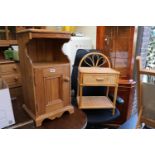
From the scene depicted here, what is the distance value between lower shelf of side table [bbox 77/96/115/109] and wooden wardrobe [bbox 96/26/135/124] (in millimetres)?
428

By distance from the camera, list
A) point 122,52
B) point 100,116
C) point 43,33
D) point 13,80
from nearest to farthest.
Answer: point 43,33, point 100,116, point 13,80, point 122,52

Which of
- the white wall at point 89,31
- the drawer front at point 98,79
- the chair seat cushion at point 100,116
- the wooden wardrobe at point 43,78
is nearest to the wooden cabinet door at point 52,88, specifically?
the wooden wardrobe at point 43,78

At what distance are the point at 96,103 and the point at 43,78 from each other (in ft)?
2.55

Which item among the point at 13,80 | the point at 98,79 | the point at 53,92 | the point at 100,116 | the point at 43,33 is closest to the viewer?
the point at 43,33

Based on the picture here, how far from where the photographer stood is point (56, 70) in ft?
3.27

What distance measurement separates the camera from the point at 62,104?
109cm

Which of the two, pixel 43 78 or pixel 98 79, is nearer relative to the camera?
pixel 43 78

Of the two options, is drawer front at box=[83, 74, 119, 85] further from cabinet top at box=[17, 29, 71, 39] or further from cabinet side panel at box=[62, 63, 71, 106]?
cabinet top at box=[17, 29, 71, 39]

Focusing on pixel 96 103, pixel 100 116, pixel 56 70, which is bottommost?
pixel 100 116

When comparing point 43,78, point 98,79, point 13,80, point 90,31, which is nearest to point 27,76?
point 43,78

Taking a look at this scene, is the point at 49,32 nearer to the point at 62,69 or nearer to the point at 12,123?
the point at 62,69

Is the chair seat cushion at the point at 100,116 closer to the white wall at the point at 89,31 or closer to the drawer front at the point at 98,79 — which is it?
the drawer front at the point at 98,79

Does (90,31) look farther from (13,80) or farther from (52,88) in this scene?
(52,88)

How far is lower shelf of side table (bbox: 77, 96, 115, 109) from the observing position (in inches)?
59.2
